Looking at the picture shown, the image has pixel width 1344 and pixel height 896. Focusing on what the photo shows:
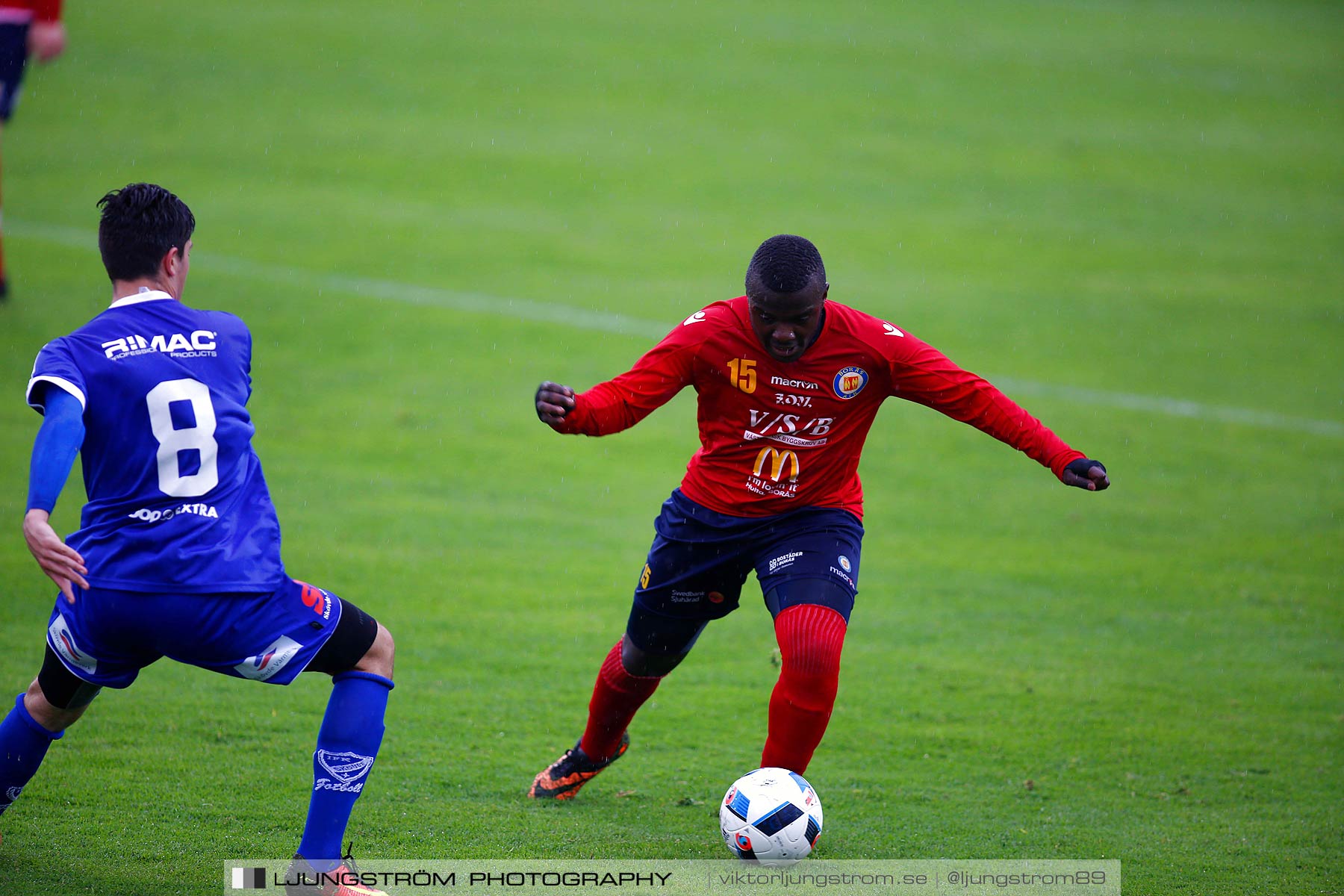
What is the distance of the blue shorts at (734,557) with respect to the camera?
494 centimetres

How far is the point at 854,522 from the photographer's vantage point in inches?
205

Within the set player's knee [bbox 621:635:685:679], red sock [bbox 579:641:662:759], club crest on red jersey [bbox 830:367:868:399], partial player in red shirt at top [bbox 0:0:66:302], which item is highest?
partial player in red shirt at top [bbox 0:0:66:302]

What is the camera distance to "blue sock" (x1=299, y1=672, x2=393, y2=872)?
4.25m

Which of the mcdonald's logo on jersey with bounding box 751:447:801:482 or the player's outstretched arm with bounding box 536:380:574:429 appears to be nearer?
the player's outstretched arm with bounding box 536:380:574:429

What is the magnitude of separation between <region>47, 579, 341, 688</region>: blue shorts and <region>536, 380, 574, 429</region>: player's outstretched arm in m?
0.97

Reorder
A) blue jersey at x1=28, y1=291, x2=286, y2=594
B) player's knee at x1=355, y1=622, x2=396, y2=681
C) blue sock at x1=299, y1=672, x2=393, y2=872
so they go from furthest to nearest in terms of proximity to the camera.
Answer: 1. player's knee at x1=355, y1=622, x2=396, y2=681
2. blue sock at x1=299, y1=672, x2=393, y2=872
3. blue jersey at x1=28, y1=291, x2=286, y2=594

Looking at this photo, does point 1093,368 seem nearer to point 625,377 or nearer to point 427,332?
point 427,332

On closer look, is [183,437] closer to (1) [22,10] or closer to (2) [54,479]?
(2) [54,479]

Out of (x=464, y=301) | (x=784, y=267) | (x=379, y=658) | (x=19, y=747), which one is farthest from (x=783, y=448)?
(x=464, y=301)

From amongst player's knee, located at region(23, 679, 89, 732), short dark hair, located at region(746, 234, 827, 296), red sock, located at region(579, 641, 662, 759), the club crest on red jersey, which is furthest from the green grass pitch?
short dark hair, located at region(746, 234, 827, 296)

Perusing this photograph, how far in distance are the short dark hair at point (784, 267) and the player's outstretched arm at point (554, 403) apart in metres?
0.79

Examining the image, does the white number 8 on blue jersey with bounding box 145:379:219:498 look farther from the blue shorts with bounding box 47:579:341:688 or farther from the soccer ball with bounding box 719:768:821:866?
the soccer ball with bounding box 719:768:821:866

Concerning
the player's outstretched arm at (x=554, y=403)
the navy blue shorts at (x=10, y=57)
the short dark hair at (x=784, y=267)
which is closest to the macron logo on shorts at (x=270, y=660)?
the player's outstretched arm at (x=554, y=403)

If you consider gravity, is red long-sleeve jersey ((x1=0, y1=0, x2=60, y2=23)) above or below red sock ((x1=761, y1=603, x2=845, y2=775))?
above
